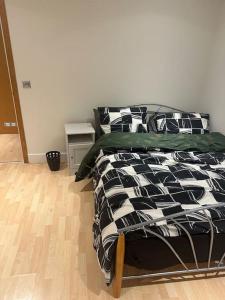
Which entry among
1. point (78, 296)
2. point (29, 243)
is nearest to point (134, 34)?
point (29, 243)

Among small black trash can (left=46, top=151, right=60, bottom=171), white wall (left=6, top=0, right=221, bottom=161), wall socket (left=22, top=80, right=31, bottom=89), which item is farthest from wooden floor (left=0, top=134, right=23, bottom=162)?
wall socket (left=22, top=80, right=31, bottom=89)

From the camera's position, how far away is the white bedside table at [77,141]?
9.52 feet

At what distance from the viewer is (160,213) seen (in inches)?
61.6

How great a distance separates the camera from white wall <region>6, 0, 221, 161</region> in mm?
Result: 2727

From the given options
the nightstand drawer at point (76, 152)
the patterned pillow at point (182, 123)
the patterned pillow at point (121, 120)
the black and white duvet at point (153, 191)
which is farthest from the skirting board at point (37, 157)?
the patterned pillow at point (182, 123)

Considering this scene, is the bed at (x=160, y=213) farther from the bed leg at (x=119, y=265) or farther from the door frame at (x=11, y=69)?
the door frame at (x=11, y=69)

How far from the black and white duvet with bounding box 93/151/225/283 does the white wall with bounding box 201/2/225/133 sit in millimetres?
718

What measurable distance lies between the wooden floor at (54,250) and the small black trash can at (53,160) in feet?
0.84

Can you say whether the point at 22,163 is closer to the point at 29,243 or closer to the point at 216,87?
the point at 29,243

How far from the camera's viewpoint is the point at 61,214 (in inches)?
92.2

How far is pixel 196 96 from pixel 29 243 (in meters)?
2.66

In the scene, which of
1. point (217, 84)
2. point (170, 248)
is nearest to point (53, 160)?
point (170, 248)

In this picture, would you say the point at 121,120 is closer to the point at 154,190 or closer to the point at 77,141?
the point at 77,141

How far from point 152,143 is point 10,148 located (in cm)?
226
